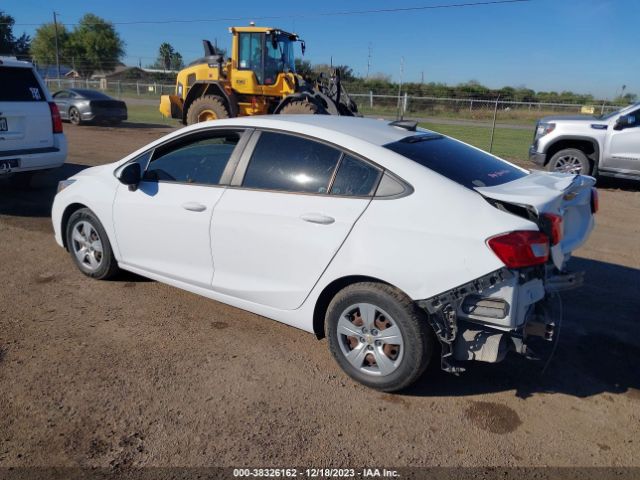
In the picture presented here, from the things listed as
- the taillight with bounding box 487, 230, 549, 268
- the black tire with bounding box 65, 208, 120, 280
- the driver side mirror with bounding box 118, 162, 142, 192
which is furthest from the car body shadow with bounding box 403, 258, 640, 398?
the black tire with bounding box 65, 208, 120, 280

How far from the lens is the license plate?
6969 millimetres

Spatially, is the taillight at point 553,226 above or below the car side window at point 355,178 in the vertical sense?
below

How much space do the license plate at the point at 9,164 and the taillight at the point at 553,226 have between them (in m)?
6.72

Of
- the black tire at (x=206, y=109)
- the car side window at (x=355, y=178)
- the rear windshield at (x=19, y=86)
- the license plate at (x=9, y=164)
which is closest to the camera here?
the car side window at (x=355, y=178)

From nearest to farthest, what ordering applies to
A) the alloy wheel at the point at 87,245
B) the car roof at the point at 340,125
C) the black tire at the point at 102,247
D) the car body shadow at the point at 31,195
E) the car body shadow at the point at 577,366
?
the car body shadow at the point at 577,366, the car roof at the point at 340,125, the black tire at the point at 102,247, the alloy wheel at the point at 87,245, the car body shadow at the point at 31,195

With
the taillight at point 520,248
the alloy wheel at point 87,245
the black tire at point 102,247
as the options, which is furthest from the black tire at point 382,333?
the alloy wheel at point 87,245

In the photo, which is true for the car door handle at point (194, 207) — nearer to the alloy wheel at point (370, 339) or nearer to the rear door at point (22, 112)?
the alloy wheel at point (370, 339)

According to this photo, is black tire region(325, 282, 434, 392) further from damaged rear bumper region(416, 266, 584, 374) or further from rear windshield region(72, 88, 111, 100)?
rear windshield region(72, 88, 111, 100)

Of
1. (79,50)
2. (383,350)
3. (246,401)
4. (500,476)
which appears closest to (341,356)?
(383,350)

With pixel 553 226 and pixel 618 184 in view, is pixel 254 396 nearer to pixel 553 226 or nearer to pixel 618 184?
pixel 553 226

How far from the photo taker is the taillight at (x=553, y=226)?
9.93 ft

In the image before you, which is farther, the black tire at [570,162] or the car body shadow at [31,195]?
the black tire at [570,162]

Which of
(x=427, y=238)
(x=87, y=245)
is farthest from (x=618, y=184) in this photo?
(x=87, y=245)

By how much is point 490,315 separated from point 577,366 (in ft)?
3.97
